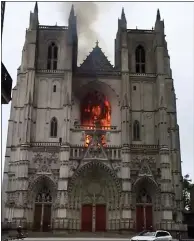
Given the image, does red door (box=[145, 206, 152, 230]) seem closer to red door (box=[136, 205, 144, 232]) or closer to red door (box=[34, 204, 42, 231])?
red door (box=[136, 205, 144, 232])

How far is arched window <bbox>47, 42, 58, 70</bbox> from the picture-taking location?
4056 cm

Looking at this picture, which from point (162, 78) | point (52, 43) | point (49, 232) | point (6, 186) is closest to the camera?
point (49, 232)

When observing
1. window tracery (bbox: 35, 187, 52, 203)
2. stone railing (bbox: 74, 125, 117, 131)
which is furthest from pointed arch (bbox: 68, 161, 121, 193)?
stone railing (bbox: 74, 125, 117, 131)

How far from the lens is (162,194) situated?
112 ft

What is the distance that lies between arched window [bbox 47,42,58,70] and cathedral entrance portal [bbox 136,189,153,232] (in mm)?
16430

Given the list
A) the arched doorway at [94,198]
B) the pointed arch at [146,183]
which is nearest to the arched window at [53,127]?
the arched doorway at [94,198]

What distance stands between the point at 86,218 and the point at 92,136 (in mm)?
7826

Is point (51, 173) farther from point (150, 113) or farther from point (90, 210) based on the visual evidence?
point (150, 113)

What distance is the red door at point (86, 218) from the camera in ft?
112

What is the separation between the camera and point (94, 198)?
35.2 meters

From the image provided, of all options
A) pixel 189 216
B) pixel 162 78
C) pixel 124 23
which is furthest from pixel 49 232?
pixel 124 23

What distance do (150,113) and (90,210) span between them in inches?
460

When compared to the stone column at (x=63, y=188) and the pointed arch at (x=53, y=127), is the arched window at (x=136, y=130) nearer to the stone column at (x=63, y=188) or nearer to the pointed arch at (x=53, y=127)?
the stone column at (x=63, y=188)

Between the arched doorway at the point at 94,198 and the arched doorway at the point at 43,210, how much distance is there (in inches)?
81.8
